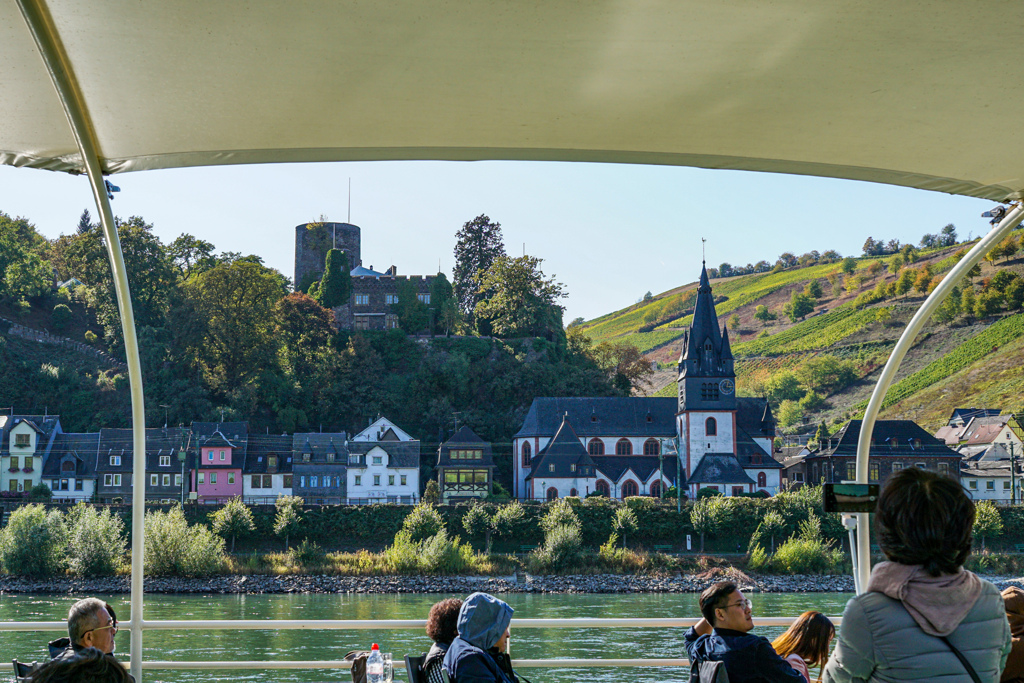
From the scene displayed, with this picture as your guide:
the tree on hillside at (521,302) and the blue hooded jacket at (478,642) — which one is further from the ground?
the tree on hillside at (521,302)

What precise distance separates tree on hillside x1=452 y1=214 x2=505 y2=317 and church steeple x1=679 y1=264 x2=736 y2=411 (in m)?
16.1

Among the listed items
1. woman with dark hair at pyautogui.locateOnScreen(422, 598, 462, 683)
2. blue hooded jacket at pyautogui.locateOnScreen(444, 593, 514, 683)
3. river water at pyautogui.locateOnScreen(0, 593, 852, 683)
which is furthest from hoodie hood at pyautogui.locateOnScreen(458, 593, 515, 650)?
river water at pyautogui.locateOnScreen(0, 593, 852, 683)

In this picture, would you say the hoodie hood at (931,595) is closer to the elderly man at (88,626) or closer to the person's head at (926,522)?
the person's head at (926,522)

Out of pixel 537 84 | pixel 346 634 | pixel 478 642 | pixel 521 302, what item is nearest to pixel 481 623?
pixel 478 642

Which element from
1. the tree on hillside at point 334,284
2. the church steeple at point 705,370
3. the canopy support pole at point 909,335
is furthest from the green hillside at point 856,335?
the canopy support pole at point 909,335

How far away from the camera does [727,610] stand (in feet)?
5.98

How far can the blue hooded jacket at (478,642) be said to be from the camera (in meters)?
1.88

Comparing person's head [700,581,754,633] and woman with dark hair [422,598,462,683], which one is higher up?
person's head [700,581,754,633]

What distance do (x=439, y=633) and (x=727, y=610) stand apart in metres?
0.66

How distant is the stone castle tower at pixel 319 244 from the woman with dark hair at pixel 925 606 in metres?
68.7

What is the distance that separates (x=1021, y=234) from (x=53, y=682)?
94710 millimetres

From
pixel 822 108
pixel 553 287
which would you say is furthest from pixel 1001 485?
pixel 822 108

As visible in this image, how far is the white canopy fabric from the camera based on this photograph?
67.9 inches

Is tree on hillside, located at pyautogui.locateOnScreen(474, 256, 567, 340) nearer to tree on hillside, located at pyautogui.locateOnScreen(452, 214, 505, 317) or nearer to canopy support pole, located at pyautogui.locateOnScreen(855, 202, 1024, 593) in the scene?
tree on hillside, located at pyautogui.locateOnScreen(452, 214, 505, 317)
